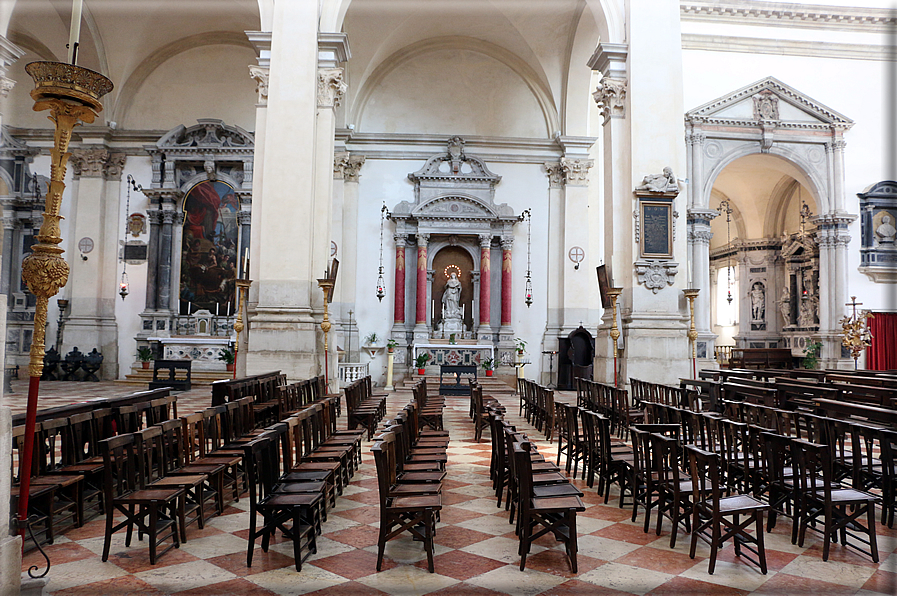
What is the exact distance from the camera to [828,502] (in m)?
3.80

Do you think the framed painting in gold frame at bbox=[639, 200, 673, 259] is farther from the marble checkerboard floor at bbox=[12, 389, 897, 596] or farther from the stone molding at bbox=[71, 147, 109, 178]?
the stone molding at bbox=[71, 147, 109, 178]

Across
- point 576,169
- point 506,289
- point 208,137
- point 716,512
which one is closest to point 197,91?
point 208,137

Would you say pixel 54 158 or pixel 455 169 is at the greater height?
pixel 455 169

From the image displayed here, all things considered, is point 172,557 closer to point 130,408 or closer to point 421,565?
point 421,565

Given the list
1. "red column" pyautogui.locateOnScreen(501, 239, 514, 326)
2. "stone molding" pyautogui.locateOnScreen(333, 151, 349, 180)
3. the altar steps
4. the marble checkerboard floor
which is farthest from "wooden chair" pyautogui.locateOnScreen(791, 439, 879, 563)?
"stone molding" pyautogui.locateOnScreen(333, 151, 349, 180)

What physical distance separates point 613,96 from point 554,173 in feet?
22.2

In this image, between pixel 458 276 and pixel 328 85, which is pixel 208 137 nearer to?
pixel 328 85

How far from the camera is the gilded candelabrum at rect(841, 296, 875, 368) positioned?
15977mm

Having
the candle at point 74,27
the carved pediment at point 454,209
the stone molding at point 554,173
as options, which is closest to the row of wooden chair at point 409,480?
the candle at point 74,27

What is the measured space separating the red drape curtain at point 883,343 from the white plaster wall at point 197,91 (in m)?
18.5

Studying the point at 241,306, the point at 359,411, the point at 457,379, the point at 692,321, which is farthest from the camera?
the point at 457,379

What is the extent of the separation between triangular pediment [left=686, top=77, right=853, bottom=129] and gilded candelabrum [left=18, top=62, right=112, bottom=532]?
1599cm

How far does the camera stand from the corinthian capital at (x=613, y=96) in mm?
11234

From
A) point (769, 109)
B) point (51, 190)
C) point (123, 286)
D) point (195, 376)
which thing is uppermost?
point (769, 109)
